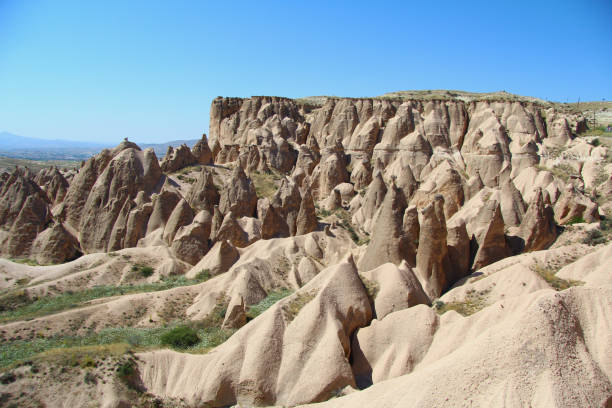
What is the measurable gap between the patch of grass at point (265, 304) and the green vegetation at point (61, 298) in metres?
5.01

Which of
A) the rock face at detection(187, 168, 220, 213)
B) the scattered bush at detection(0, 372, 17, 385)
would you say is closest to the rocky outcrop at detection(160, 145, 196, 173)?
the rock face at detection(187, 168, 220, 213)

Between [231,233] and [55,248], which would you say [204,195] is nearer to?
[231,233]

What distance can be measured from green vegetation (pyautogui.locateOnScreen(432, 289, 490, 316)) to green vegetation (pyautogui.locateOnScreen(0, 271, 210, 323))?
48.8ft

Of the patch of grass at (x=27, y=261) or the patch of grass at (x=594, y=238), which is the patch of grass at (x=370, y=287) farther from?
the patch of grass at (x=27, y=261)

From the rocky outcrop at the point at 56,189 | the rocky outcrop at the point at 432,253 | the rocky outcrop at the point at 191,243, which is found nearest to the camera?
the rocky outcrop at the point at 432,253

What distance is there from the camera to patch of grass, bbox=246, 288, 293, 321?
2258cm

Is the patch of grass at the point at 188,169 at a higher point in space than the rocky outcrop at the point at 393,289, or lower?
higher

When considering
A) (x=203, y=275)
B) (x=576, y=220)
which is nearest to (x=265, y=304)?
(x=203, y=275)

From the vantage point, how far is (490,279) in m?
20.7

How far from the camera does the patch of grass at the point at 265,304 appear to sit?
22.6 m

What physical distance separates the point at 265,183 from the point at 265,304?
2633 centimetres

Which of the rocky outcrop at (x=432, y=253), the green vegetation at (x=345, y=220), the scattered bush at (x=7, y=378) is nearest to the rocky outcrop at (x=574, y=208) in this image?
the rocky outcrop at (x=432, y=253)

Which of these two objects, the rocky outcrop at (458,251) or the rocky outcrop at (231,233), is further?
the rocky outcrop at (231,233)

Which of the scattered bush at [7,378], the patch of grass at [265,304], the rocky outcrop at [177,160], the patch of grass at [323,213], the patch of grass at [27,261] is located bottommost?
the patch of grass at [27,261]
